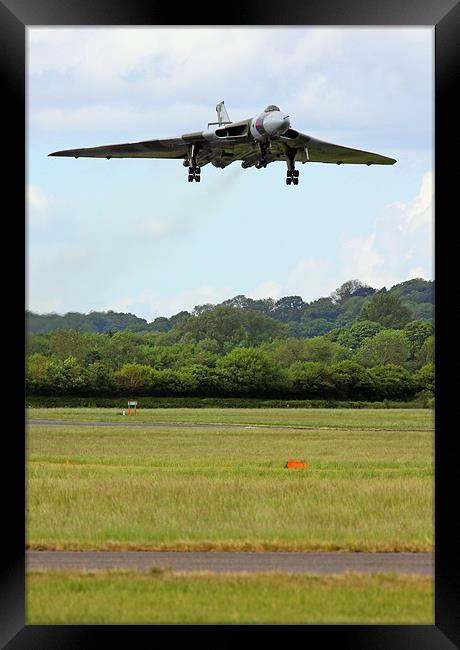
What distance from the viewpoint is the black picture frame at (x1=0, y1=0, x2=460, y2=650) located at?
6.71 metres

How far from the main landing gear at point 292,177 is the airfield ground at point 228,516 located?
794 cm

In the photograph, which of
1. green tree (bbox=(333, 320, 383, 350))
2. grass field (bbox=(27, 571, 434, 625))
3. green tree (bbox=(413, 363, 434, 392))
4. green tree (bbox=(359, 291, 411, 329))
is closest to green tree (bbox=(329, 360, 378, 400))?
green tree (bbox=(413, 363, 434, 392))

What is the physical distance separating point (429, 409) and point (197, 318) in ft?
80.1

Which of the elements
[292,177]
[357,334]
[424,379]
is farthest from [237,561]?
[357,334]

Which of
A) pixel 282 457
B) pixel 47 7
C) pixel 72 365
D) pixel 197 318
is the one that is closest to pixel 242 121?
pixel 282 457

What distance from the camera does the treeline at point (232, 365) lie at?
60.7 m

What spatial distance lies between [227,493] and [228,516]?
2.75 m

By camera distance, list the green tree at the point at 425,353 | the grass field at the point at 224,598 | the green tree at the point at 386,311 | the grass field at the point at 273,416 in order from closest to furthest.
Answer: the grass field at the point at 224,598
the grass field at the point at 273,416
the green tree at the point at 425,353
the green tree at the point at 386,311

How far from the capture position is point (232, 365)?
63.1 meters

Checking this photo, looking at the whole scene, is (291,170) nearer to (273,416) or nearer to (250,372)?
(273,416)

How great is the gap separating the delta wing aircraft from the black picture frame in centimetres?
1871
